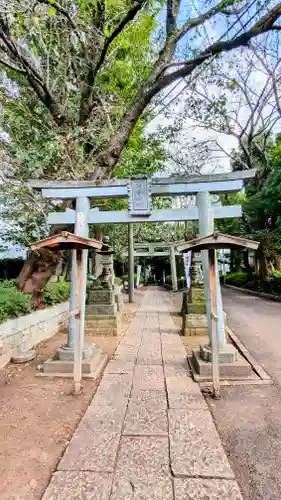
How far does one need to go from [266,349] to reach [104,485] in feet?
15.3

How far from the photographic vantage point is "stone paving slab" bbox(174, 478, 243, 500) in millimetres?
1998

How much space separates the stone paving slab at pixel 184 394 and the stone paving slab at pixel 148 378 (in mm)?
123

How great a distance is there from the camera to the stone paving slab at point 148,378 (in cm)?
392

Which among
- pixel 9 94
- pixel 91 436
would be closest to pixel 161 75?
pixel 9 94

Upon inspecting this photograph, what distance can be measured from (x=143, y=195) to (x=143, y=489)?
379 cm

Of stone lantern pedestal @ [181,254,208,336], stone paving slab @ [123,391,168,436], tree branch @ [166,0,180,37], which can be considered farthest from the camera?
stone lantern pedestal @ [181,254,208,336]

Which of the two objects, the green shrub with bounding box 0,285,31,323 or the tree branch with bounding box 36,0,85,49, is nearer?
the tree branch with bounding box 36,0,85,49

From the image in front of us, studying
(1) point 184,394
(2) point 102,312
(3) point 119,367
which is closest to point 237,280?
(2) point 102,312

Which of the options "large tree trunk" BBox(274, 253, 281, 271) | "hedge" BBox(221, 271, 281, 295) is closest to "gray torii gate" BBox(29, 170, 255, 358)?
"hedge" BBox(221, 271, 281, 295)

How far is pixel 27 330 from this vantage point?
5746mm

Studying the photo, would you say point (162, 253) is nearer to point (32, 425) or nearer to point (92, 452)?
point (32, 425)

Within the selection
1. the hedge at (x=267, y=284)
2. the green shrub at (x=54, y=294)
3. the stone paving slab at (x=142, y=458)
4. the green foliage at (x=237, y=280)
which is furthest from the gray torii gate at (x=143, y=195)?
the green foliage at (x=237, y=280)

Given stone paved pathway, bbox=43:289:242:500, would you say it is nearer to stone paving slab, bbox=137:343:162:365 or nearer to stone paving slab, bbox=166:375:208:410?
stone paving slab, bbox=166:375:208:410

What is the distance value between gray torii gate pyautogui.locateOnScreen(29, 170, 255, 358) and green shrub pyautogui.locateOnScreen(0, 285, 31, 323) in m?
1.45
